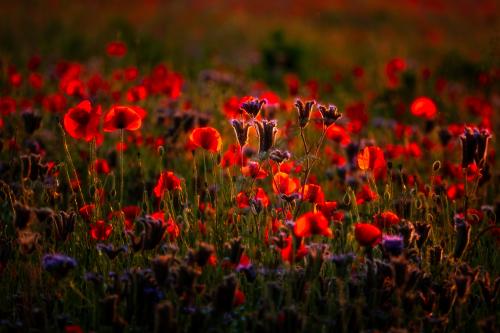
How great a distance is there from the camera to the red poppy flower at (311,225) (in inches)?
83.4

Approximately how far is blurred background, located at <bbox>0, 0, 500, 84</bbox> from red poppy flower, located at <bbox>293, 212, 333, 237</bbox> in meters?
2.56

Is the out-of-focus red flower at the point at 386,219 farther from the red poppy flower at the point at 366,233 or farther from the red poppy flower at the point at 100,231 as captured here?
the red poppy flower at the point at 100,231

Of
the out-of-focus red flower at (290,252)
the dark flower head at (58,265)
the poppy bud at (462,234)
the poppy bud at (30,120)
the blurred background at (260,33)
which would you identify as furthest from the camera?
the blurred background at (260,33)

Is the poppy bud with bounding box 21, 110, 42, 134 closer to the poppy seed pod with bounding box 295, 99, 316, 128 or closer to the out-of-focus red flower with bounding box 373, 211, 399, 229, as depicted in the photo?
the poppy seed pod with bounding box 295, 99, 316, 128

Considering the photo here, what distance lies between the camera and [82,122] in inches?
104

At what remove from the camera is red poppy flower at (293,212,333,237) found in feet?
6.95

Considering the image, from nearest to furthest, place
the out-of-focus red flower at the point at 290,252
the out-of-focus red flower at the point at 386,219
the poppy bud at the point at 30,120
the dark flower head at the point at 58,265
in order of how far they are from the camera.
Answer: the dark flower head at the point at 58,265
the out-of-focus red flower at the point at 290,252
the out-of-focus red flower at the point at 386,219
the poppy bud at the point at 30,120

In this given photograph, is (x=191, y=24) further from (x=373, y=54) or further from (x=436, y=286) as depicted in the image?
(x=436, y=286)

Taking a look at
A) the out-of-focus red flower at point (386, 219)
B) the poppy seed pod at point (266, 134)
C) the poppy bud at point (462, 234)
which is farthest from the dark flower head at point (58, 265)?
the poppy bud at point (462, 234)

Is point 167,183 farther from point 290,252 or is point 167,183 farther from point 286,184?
point 290,252

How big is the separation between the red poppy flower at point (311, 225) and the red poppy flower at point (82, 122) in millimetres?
1045

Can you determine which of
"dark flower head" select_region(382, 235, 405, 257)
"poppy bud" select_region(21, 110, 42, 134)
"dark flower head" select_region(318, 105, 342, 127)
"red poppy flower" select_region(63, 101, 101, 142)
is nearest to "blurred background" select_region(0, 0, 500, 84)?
"poppy bud" select_region(21, 110, 42, 134)

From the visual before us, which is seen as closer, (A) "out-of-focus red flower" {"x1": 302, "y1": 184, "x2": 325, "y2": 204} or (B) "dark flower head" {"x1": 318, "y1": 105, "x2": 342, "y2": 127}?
(B) "dark flower head" {"x1": 318, "y1": 105, "x2": 342, "y2": 127}

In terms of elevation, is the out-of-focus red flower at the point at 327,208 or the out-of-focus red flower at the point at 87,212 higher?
the out-of-focus red flower at the point at 327,208
